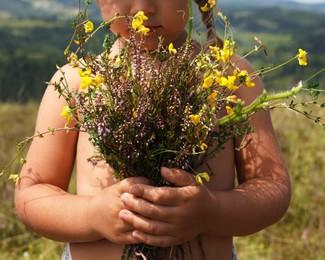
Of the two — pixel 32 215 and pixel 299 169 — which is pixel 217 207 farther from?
pixel 299 169

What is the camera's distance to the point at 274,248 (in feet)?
14.1

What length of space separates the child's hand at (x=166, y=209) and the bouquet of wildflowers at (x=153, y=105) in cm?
6

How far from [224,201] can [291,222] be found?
3094 millimetres

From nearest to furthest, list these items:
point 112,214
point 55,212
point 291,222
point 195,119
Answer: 1. point 195,119
2. point 112,214
3. point 55,212
4. point 291,222

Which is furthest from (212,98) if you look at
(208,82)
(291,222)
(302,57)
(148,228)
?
(291,222)

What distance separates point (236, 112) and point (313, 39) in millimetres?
76009

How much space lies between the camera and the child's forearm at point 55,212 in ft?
6.49

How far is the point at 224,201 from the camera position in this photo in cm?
192

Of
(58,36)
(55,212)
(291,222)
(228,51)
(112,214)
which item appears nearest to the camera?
(228,51)

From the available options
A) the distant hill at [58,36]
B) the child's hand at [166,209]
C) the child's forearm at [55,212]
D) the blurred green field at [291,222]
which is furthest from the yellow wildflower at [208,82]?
the distant hill at [58,36]

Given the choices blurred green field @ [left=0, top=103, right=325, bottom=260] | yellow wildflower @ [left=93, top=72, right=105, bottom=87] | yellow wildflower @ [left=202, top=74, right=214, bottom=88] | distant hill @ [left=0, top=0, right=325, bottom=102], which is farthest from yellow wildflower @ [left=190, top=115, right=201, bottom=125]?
distant hill @ [left=0, top=0, right=325, bottom=102]

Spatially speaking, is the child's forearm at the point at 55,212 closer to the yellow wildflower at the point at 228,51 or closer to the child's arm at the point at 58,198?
the child's arm at the point at 58,198

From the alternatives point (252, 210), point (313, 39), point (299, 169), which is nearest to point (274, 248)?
point (299, 169)

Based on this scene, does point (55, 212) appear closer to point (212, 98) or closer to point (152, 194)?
point (152, 194)
